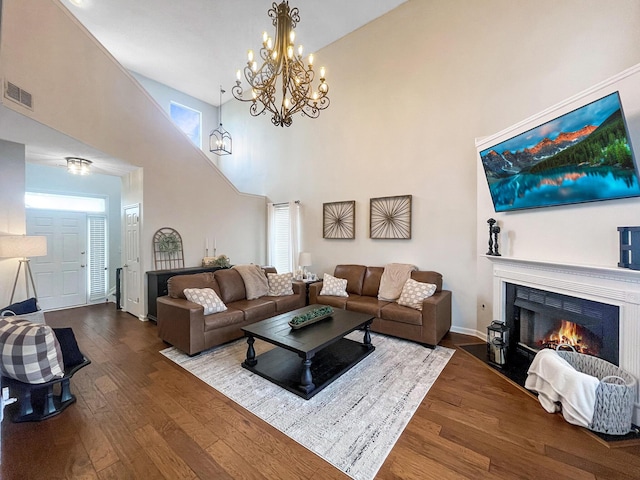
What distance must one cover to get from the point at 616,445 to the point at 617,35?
12.6ft

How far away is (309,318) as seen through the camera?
3014 millimetres

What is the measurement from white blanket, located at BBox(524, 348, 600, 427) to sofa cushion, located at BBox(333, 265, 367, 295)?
2576 mm

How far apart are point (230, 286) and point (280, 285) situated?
81 centimetres

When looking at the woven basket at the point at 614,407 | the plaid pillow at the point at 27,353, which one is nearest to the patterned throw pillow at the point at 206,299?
the plaid pillow at the point at 27,353

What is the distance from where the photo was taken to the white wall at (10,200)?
346 cm

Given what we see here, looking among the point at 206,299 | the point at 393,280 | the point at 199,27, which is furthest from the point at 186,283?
the point at 199,27

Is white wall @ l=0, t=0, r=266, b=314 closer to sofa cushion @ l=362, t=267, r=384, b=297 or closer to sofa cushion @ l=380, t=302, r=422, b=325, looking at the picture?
sofa cushion @ l=362, t=267, r=384, b=297

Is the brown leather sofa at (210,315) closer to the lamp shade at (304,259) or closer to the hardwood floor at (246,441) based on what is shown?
the hardwood floor at (246,441)

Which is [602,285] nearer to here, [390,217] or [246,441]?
[390,217]

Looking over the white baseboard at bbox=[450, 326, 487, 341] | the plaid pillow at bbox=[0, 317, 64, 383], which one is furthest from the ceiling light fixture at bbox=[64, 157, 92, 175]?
the white baseboard at bbox=[450, 326, 487, 341]

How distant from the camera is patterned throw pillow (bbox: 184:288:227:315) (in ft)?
10.8

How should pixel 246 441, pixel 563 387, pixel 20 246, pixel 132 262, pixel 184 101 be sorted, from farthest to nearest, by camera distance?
pixel 184 101 → pixel 132 262 → pixel 20 246 → pixel 563 387 → pixel 246 441

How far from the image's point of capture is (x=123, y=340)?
3725 millimetres

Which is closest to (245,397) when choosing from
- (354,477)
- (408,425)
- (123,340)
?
(354,477)
